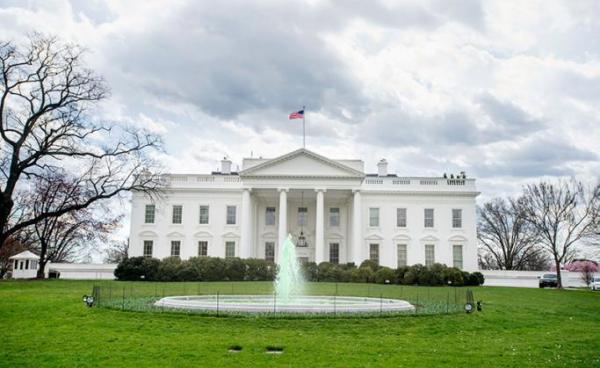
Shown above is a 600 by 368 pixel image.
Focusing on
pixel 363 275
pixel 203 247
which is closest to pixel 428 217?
pixel 363 275

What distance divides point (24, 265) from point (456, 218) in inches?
1534

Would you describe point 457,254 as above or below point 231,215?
below

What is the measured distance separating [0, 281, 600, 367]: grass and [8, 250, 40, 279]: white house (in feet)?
108

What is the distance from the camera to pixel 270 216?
5197cm

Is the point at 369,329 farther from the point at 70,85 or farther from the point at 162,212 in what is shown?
the point at 162,212

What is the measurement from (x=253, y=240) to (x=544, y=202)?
2543cm

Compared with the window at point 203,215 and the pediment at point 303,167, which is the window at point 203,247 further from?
the pediment at point 303,167

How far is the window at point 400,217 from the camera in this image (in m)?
50.6

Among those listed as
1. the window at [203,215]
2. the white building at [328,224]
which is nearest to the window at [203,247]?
the white building at [328,224]

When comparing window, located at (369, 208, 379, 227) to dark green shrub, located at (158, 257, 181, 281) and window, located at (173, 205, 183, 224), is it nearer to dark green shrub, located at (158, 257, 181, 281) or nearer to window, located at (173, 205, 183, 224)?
window, located at (173, 205, 183, 224)

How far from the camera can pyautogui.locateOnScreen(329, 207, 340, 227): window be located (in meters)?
52.0

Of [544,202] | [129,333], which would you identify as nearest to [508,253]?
[544,202]

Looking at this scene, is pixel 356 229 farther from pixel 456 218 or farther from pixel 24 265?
pixel 24 265

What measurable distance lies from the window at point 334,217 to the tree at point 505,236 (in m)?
23.0
